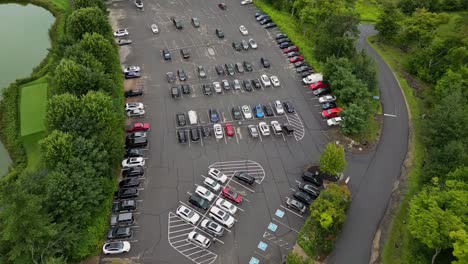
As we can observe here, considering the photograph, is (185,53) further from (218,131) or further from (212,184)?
(212,184)

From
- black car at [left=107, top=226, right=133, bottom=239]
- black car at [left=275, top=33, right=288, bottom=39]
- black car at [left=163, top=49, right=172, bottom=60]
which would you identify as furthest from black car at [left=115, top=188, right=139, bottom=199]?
black car at [left=275, top=33, right=288, bottom=39]

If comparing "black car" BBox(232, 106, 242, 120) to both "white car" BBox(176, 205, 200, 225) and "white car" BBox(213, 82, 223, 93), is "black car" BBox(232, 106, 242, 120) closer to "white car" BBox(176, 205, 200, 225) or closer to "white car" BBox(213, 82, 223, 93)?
"white car" BBox(213, 82, 223, 93)

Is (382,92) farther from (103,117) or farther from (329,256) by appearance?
(103,117)

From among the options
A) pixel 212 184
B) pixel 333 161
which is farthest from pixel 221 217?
pixel 333 161

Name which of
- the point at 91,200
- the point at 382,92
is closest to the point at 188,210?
the point at 91,200

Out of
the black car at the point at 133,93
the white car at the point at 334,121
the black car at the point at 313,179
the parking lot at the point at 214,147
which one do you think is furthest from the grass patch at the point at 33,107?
the white car at the point at 334,121

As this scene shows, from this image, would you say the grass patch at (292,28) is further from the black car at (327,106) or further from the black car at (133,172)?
the black car at (133,172)
